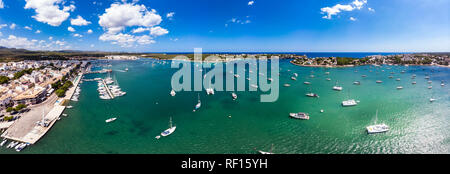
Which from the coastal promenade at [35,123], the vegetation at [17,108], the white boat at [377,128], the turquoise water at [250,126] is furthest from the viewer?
the vegetation at [17,108]

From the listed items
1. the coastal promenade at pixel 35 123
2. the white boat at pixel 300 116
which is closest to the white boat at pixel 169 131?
the coastal promenade at pixel 35 123

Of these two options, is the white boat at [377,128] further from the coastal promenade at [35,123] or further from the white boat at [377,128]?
the coastal promenade at [35,123]

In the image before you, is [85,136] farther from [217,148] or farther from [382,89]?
[382,89]

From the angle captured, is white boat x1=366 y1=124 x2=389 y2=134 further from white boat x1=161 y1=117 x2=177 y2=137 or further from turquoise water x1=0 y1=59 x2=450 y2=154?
white boat x1=161 y1=117 x2=177 y2=137

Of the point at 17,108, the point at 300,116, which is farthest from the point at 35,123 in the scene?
the point at 300,116

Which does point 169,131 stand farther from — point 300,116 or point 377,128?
point 377,128

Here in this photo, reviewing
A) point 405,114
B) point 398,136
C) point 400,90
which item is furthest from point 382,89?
point 398,136
